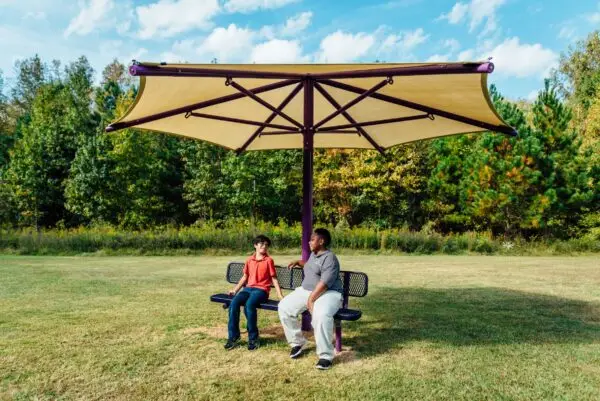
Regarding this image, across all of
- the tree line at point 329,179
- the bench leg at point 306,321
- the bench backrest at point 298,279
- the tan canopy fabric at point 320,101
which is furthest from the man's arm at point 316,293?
the tree line at point 329,179

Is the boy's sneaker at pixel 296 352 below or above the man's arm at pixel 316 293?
below

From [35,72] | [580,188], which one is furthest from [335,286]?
[35,72]

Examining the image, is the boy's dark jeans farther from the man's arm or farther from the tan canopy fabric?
the tan canopy fabric

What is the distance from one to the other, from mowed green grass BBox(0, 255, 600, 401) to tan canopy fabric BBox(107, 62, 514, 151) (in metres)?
2.39

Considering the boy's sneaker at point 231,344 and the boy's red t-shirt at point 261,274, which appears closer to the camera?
the boy's sneaker at point 231,344

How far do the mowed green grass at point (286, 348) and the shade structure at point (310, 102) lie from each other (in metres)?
1.60

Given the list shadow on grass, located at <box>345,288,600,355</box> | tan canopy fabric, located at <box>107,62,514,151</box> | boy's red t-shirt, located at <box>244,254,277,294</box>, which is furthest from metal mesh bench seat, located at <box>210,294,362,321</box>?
tan canopy fabric, located at <box>107,62,514,151</box>

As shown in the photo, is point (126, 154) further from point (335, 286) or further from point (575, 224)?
point (335, 286)

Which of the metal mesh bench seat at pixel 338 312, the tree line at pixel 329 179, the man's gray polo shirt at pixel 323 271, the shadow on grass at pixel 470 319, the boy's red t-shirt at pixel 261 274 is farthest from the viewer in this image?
the tree line at pixel 329 179

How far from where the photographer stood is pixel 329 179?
29.6m

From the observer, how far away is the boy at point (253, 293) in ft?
17.4

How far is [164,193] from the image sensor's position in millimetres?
33469

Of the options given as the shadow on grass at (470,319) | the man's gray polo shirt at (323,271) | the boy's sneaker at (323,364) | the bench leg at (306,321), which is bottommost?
the shadow on grass at (470,319)

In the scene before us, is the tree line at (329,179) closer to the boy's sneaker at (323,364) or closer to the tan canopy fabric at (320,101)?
the tan canopy fabric at (320,101)
